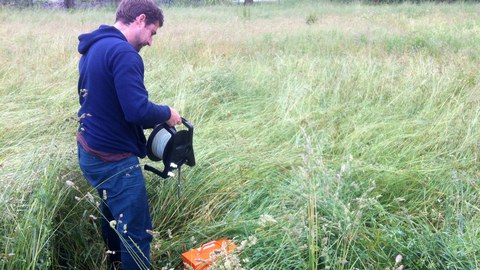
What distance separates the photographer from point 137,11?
8.35ft

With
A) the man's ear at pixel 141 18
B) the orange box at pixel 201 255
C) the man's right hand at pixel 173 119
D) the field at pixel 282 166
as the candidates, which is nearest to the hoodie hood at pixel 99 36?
the man's ear at pixel 141 18

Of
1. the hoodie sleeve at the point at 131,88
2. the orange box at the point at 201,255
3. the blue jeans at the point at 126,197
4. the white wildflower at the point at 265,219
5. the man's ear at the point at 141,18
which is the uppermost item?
the man's ear at the point at 141,18

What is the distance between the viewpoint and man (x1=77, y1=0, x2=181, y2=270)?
2.46 m

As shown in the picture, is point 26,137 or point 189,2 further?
point 189,2

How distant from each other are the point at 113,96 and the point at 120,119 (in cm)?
13

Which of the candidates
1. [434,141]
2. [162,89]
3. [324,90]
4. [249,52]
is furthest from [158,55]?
[434,141]

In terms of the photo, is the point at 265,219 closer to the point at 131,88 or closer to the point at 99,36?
the point at 131,88

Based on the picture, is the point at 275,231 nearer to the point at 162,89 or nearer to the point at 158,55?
the point at 162,89

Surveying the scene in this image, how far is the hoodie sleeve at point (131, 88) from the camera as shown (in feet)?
7.84

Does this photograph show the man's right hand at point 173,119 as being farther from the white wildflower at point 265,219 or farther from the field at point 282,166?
the white wildflower at point 265,219

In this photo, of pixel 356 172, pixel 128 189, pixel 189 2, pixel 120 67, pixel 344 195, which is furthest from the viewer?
pixel 189 2

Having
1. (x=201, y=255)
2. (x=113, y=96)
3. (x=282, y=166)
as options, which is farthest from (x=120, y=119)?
(x=282, y=166)

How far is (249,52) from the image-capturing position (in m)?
8.45

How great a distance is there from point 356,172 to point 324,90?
213 centimetres
